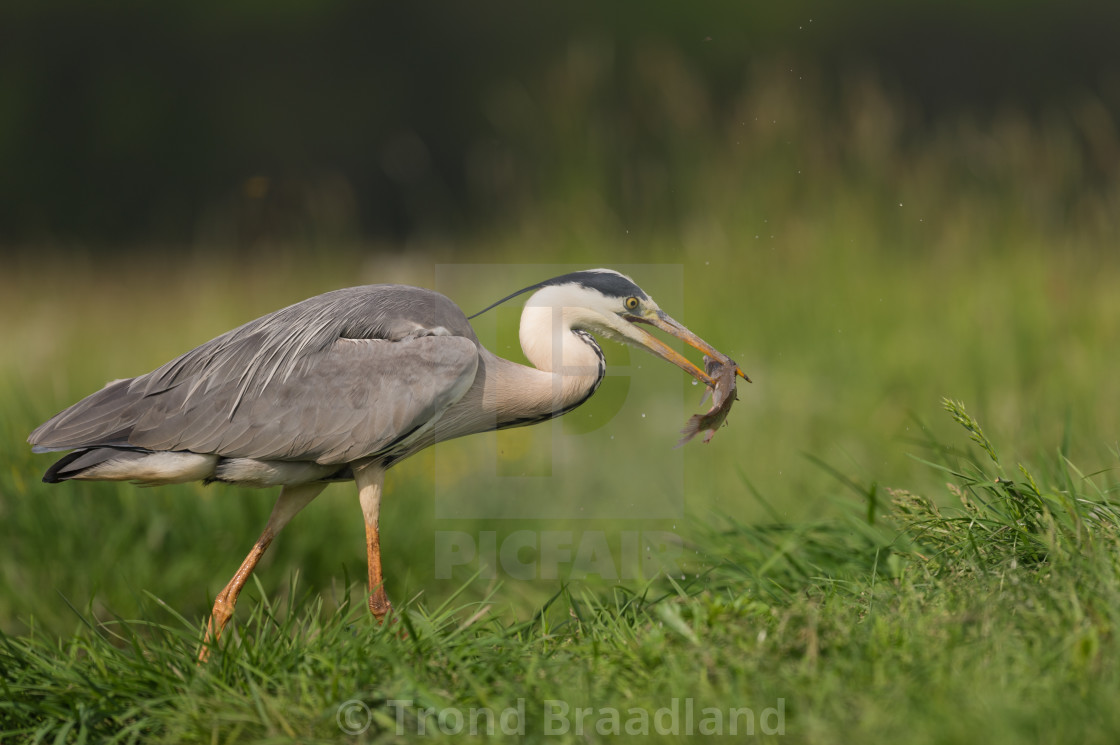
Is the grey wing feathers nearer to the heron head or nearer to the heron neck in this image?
the heron neck

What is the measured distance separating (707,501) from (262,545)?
8.70 ft

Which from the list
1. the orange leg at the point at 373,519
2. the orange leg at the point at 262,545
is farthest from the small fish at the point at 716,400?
the orange leg at the point at 262,545

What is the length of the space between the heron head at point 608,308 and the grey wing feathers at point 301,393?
0.37 m

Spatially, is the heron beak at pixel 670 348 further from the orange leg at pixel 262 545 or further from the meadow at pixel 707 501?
the orange leg at pixel 262 545

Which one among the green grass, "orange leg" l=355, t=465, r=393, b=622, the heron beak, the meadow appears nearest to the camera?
the green grass

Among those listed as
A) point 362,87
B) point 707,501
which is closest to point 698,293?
point 707,501

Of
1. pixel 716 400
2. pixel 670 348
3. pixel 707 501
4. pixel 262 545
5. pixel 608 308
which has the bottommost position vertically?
pixel 707 501

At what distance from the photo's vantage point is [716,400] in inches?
151

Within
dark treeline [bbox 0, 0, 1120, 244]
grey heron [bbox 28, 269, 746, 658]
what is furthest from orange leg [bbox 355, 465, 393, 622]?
dark treeline [bbox 0, 0, 1120, 244]

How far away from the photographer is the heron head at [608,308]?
13.3 feet

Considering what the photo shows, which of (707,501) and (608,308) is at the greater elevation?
(608,308)

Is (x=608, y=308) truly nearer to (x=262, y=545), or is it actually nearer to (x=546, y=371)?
(x=546, y=371)

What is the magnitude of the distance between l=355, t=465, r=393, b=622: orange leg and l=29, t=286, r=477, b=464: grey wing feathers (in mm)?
151

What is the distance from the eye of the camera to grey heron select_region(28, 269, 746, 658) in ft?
12.4
